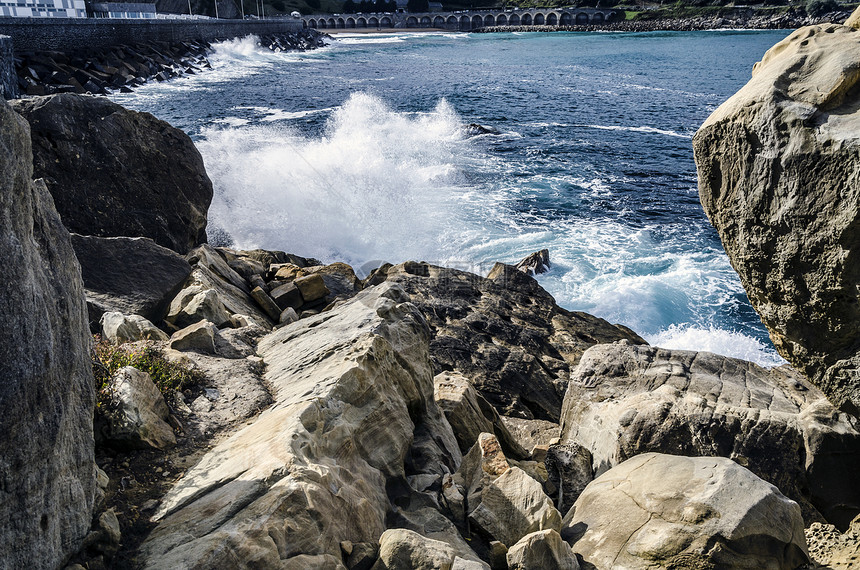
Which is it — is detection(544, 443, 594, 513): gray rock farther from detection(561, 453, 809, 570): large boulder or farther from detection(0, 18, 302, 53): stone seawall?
detection(0, 18, 302, 53): stone seawall

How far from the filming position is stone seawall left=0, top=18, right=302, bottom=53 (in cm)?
3366

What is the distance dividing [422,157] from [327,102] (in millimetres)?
15048

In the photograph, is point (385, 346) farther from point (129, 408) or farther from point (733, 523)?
point (733, 523)

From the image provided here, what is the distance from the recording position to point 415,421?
235 inches

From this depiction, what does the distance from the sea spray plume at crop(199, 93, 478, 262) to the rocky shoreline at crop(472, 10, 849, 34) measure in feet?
326

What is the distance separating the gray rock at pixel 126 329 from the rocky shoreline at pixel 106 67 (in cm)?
2660

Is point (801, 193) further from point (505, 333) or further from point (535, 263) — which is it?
point (535, 263)

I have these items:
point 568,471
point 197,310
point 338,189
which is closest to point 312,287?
point 197,310

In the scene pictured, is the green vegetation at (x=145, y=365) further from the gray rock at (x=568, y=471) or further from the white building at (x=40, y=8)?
the white building at (x=40, y=8)

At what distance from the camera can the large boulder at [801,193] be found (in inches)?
200

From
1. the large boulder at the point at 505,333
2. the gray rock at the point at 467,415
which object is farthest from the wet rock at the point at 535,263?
the gray rock at the point at 467,415

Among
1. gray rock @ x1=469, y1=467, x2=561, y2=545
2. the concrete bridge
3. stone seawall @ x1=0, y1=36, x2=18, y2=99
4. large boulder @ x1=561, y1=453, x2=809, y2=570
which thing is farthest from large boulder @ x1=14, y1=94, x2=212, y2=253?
the concrete bridge

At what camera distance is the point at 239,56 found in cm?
6562

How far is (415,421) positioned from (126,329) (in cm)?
307
